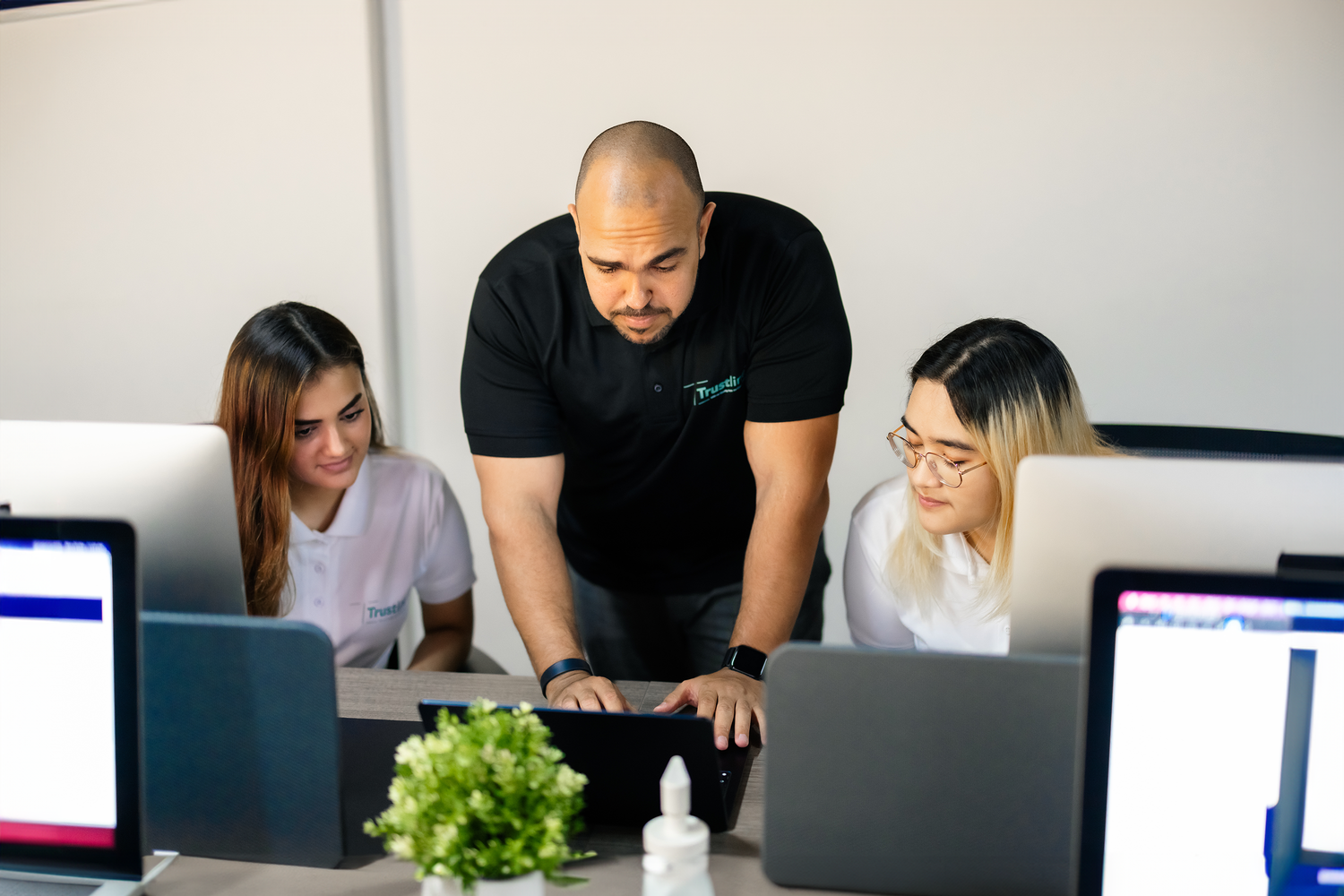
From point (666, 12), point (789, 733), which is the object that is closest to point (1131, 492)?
point (789, 733)

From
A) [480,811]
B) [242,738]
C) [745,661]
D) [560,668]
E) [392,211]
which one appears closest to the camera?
[480,811]

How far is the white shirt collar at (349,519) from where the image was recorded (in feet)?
6.32

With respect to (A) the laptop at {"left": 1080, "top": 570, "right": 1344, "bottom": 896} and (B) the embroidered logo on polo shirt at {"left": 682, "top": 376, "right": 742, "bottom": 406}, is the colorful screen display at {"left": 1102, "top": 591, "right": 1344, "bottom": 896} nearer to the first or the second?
(A) the laptop at {"left": 1080, "top": 570, "right": 1344, "bottom": 896}

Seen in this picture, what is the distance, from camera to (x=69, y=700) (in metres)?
0.94

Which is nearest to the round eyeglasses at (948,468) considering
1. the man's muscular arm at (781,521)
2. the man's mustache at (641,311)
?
the man's muscular arm at (781,521)

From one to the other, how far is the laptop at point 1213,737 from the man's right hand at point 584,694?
0.69 m

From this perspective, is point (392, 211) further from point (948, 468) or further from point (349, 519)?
point (948, 468)

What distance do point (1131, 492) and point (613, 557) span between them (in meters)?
1.42

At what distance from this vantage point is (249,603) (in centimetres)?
181

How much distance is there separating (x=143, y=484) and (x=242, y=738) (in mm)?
318

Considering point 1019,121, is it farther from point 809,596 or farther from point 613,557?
point 613,557

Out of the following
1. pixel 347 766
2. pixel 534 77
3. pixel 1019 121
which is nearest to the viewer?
pixel 347 766

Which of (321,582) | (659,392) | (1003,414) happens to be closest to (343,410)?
(321,582)

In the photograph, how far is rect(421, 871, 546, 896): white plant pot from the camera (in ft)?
2.65
